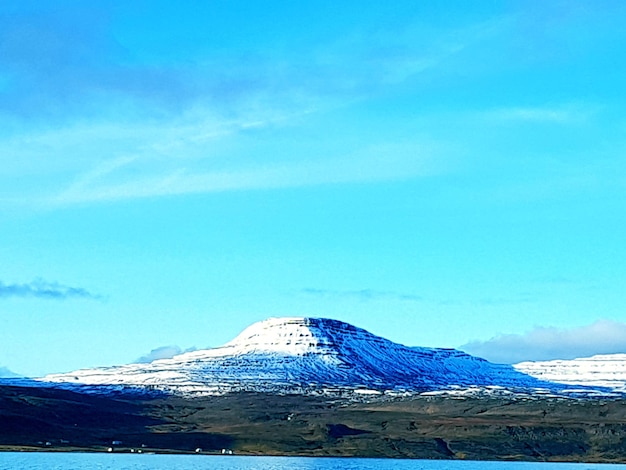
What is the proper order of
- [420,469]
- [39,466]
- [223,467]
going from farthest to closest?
[420,469] → [223,467] → [39,466]

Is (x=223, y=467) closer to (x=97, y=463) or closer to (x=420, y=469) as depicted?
(x=97, y=463)

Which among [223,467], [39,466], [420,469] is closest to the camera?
[39,466]

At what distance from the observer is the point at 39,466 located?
17175 centimetres

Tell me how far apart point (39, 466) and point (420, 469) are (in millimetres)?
68296

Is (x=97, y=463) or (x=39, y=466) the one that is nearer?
(x=39, y=466)

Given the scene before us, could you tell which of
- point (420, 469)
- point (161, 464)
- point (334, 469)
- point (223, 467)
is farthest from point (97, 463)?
point (420, 469)

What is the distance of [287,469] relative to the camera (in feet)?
620

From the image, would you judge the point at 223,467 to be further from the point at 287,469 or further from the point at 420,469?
the point at 420,469

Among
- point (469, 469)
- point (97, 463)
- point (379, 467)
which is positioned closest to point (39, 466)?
point (97, 463)

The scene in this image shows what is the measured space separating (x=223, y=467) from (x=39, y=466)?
31.0 m

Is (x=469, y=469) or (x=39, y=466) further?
(x=469, y=469)

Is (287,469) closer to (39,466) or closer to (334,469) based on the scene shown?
(334,469)

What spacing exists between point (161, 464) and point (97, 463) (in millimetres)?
11183

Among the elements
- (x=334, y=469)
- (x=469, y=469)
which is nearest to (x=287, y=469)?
(x=334, y=469)
